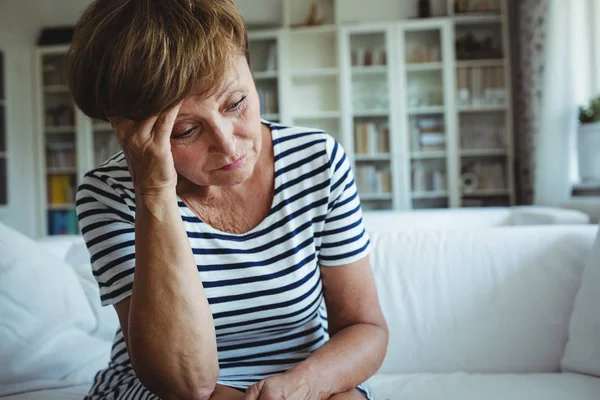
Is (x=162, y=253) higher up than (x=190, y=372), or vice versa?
(x=162, y=253)

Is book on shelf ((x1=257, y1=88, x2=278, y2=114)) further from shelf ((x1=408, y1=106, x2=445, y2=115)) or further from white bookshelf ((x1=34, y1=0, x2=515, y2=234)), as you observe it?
shelf ((x1=408, y1=106, x2=445, y2=115))

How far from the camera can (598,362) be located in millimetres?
1216

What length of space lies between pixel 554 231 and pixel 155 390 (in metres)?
1.06

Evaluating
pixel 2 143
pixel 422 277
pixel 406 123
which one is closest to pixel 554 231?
pixel 422 277

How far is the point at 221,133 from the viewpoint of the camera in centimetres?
78

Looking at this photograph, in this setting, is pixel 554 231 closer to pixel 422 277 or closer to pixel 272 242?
pixel 422 277

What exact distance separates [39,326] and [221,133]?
774 mm

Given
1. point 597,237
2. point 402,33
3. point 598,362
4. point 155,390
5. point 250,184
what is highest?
point 402,33

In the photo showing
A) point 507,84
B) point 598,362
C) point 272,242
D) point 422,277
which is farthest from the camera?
point 507,84

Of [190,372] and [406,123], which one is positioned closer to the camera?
[190,372]

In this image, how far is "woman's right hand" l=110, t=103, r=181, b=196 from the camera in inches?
28.4

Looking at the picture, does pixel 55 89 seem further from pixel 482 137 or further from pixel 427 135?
pixel 482 137

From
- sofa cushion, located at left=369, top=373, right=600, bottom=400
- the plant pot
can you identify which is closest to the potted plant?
the plant pot

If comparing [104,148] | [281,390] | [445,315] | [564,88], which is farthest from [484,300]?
[104,148]
